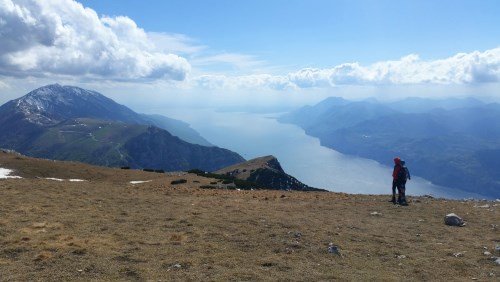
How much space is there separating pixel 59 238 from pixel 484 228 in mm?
22501

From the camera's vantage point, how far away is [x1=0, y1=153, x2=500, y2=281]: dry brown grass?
13.9 m

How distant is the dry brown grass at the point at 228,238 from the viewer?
13.9 metres

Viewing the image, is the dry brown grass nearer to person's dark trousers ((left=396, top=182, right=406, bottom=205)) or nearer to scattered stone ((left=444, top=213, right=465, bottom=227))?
scattered stone ((left=444, top=213, right=465, bottom=227))

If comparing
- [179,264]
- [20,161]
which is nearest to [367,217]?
[179,264]

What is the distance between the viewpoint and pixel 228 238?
18.1m

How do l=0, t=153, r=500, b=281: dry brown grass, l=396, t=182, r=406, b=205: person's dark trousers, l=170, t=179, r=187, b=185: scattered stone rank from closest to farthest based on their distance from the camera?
1. l=0, t=153, r=500, b=281: dry brown grass
2. l=396, t=182, r=406, b=205: person's dark trousers
3. l=170, t=179, r=187, b=185: scattered stone

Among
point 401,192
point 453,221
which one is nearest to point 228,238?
point 453,221

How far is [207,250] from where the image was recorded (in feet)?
53.0

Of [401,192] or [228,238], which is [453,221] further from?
[228,238]

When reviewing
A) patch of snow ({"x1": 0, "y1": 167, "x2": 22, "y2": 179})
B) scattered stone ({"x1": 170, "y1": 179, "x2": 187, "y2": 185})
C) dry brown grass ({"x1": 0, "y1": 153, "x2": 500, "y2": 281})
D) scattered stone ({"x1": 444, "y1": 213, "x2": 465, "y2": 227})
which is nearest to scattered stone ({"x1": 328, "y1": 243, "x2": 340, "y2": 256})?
dry brown grass ({"x1": 0, "y1": 153, "x2": 500, "y2": 281})

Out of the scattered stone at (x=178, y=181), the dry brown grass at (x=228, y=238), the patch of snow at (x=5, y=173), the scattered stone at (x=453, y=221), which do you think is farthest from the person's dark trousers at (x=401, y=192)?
the patch of snow at (x=5, y=173)

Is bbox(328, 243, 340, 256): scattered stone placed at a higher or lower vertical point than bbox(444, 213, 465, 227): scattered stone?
lower

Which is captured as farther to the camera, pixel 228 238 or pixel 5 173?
pixel 5 173

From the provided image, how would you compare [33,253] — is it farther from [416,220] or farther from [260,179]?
[260,179]
